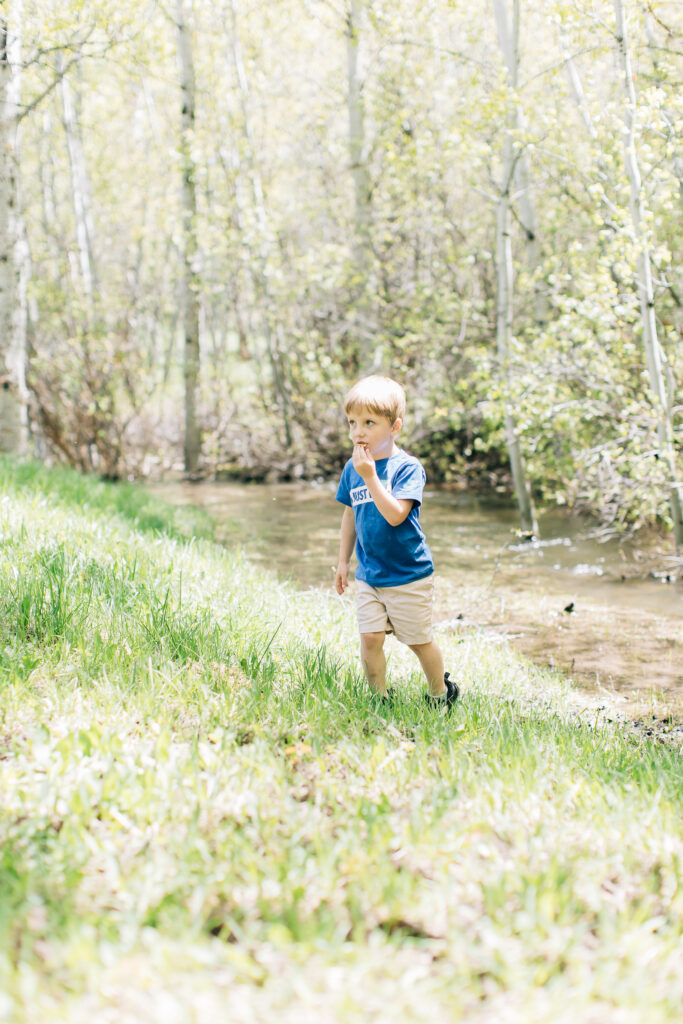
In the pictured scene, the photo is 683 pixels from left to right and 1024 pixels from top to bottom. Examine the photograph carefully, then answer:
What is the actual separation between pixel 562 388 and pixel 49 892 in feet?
27.1

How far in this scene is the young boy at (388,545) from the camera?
3.43 metres

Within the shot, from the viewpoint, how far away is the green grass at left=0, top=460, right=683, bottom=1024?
67.8 inches

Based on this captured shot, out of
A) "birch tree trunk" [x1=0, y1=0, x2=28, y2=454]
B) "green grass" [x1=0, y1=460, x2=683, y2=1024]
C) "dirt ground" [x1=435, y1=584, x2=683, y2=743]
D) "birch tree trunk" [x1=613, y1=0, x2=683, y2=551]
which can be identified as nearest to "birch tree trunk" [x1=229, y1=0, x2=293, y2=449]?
"birch tree trunk" [x1=0, y1=0, x2=28, y2=454]

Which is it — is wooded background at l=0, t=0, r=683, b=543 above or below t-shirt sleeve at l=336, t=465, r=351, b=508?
above

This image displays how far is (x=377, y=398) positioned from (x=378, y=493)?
0.43 m

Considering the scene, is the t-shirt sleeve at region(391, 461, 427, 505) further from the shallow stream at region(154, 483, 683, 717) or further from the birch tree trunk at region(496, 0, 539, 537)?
the birch tree trunk at region(496, 0, 539, 537)

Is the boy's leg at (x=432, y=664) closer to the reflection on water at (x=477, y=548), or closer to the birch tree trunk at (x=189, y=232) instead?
the reflection on water at (x=477, y=548)

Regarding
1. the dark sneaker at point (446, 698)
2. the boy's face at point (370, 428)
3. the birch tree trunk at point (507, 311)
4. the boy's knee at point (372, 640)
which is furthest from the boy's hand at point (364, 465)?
the birch tree trunk at point (507, 311)

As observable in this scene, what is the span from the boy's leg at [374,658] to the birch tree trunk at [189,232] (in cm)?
1122

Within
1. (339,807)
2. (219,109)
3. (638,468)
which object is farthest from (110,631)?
(219,109)

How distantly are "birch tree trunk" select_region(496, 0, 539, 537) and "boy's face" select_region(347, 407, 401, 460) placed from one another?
528 cm

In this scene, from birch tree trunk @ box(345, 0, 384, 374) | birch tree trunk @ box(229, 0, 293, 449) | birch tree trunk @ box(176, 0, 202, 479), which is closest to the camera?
birch tree trunk @ box(345, 0, 384, 374)

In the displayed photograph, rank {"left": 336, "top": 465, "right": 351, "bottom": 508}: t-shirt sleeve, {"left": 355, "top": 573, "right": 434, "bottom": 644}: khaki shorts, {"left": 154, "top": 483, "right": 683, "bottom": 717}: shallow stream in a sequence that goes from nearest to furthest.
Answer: {"left": 355, "top": 573, "right": 434, "bottom": 644}: khaki shorts
{"left": 336, "top": 465, "right": 351, "bottom": 508}: t-shirt sleeve
{"left": 154, "top": 483, "right": 683, "bottom": 717}: shallow stream

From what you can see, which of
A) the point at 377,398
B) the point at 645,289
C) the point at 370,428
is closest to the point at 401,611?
the point at 370,428
